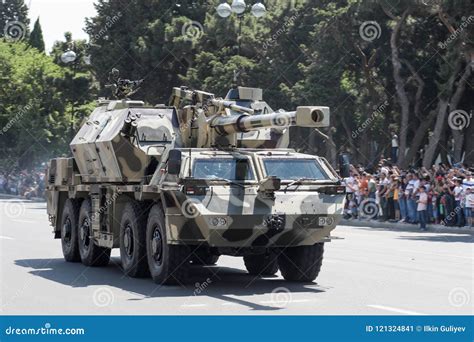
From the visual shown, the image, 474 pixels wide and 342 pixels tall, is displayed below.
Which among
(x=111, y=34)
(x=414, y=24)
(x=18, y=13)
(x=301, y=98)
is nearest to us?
(x=414, y=24)

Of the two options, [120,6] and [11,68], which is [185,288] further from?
[11,68]

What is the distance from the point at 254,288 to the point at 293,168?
1862 millimetres

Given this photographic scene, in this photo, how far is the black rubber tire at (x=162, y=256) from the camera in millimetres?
14453

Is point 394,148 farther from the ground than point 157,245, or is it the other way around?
point 394,148

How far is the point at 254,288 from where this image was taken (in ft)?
48.4

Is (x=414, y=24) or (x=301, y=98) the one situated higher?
(x=414, y=24)

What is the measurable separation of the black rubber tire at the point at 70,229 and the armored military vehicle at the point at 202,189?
0.74ft

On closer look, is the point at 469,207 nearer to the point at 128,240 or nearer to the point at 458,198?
the point at 458,198

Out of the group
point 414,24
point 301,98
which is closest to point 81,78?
point 301,98

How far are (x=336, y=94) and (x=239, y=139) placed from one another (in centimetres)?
2728

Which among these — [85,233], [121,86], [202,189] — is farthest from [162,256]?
[121,86]

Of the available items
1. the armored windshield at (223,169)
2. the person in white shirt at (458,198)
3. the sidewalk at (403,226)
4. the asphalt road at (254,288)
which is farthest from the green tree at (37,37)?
the armored windshield at (223,169)

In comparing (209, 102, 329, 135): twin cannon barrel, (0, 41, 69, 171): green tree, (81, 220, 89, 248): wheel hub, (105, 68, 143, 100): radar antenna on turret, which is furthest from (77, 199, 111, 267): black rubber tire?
(0, 41, 69, 171): green tree

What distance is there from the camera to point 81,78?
185 feet
